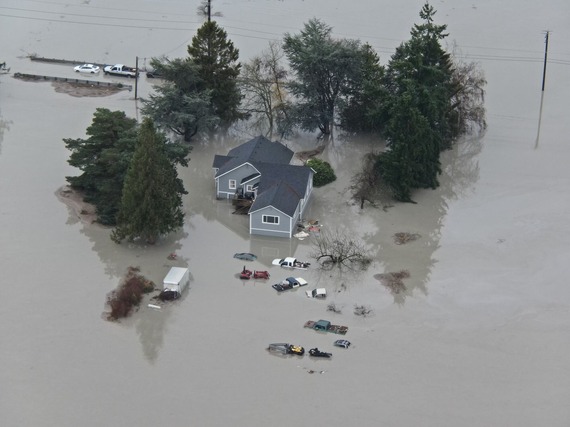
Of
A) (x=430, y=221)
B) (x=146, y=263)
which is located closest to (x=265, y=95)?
(x=430, y=221)

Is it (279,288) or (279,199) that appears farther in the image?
(279,199)

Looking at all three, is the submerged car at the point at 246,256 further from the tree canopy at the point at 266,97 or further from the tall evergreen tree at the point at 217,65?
the tall evergreen tree at the point at 217,65

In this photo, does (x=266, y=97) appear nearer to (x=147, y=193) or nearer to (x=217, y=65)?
(x=217, y=65)

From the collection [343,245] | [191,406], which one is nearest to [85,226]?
[343,245]

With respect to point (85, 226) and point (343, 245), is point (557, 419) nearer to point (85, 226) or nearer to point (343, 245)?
point (343, 245)

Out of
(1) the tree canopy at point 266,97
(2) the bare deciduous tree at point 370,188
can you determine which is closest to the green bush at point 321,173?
(2) the bare deciduous tree at point 370,188

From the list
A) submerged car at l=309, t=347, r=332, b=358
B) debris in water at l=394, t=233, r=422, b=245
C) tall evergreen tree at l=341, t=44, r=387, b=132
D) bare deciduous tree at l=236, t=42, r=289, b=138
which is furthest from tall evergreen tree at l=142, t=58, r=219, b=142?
submerged car at l=309, t=347, r=332, b=358

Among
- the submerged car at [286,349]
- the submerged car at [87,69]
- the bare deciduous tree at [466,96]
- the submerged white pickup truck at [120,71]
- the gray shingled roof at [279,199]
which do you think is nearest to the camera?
the submerged car at [286,349]
